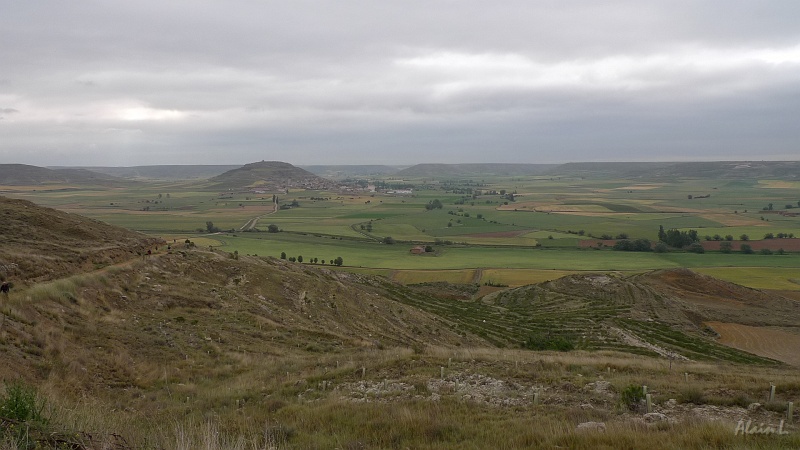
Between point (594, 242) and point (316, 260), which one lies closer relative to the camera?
point (316, 260)

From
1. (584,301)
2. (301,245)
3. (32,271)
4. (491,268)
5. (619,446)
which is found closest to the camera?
(619,446)

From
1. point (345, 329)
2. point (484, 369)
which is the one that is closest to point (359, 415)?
point (484, 369)

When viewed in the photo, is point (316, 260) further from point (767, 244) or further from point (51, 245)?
point (767, 244)

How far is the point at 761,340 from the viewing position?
45.0 meters

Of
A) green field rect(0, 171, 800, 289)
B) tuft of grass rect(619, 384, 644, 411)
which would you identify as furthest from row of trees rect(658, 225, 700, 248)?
tuft of grass rect(619, 384, 644, 411)

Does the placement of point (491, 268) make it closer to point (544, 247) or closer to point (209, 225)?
point (544, 247)

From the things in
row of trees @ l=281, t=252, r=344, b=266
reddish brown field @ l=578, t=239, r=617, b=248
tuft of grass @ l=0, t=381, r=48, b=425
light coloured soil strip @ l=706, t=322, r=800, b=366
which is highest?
tuft of grass @ l=0, t=381, r=48, b=425

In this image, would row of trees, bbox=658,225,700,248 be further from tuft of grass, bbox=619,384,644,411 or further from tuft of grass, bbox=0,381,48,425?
tuft of grass, bbox=0,381,48,425

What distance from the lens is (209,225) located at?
11806cm

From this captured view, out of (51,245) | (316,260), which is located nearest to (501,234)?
(316,260)

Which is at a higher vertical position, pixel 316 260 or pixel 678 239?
pixel 678 239

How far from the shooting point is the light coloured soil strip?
1609 inches

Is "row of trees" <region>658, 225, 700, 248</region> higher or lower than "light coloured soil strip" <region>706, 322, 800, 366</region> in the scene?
higher

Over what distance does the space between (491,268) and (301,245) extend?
42.1 m
